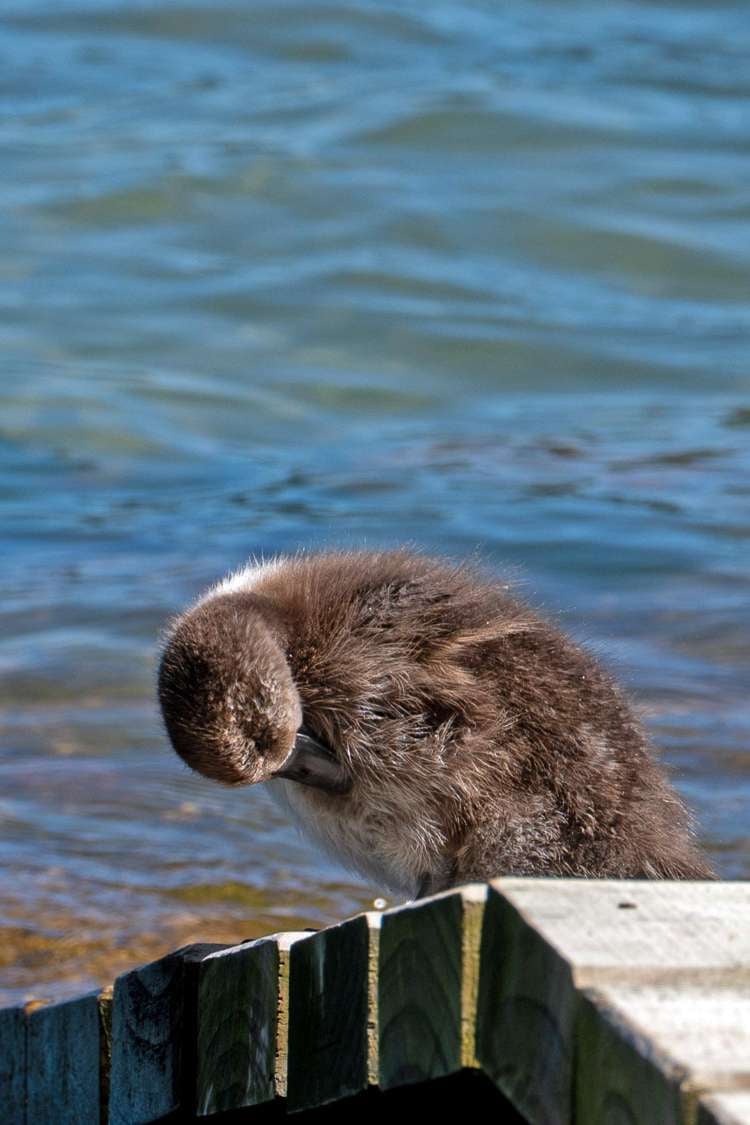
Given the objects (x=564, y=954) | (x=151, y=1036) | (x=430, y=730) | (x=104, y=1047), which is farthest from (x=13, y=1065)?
(x=564, y=954)

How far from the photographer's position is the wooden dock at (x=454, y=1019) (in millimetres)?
2697

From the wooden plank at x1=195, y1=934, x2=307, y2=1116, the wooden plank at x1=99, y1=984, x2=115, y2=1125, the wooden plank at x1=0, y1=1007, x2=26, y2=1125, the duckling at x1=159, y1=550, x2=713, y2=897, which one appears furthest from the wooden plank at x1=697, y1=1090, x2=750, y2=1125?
the wooden plank at x1=0, y1=1007, x2=26, y2=1125

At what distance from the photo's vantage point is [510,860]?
4594 millimetres

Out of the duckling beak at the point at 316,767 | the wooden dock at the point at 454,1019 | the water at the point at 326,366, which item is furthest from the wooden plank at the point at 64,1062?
the water at the point at 326,366

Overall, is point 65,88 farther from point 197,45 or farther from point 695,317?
point 695,317

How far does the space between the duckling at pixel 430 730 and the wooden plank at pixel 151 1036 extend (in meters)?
0.52

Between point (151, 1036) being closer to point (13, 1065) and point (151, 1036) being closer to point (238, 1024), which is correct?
point (238, 1024)

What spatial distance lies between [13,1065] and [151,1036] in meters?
0.60

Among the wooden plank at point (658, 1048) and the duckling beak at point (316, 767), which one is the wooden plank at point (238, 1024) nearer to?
the duckling beak at point (316, 767)

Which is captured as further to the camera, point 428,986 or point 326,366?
point 326,366

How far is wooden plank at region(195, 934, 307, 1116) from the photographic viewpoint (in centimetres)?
383

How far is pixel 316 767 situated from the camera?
4703 millimetres

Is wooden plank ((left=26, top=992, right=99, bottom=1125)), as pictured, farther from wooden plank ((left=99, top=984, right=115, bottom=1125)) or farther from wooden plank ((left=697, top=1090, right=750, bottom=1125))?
wooden plank ((left=697, top=1090, right=750, bottom=1125))

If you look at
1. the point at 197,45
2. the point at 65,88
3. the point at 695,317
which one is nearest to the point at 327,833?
the point at 695,317
